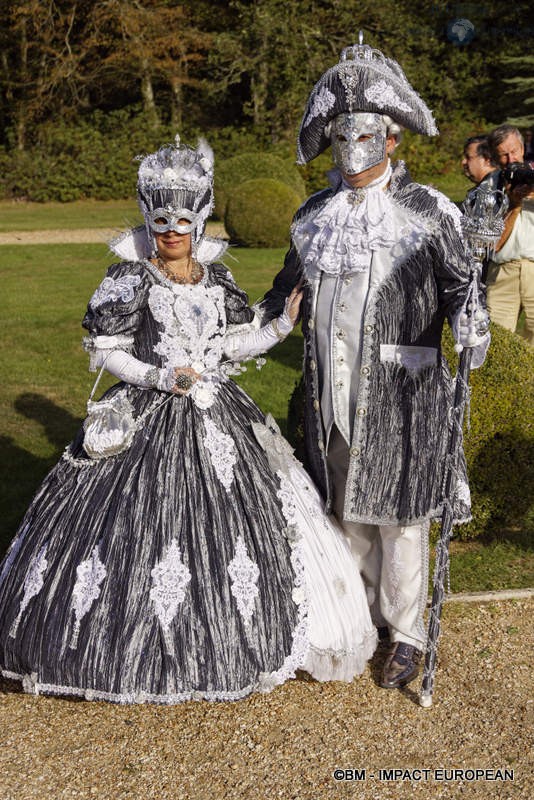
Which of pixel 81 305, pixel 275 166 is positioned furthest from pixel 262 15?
pixel 81 305

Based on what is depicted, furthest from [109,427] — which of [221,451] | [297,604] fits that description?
[297,604]

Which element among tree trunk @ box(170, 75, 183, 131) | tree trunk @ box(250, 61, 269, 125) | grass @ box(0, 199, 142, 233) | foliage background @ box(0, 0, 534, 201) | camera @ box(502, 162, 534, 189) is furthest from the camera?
tree trunk @ box(170, 75, 183, 131)

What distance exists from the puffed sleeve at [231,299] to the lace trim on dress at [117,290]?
368mm

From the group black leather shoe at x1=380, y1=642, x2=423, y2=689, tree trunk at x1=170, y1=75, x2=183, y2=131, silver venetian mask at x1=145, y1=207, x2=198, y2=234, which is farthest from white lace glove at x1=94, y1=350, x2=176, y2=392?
tree trunk at x1=170, y1=75, x2=183, y2=131

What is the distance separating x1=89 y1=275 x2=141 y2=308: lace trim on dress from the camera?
360 centimetres

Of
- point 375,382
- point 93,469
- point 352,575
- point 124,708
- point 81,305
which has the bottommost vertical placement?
point 81,305

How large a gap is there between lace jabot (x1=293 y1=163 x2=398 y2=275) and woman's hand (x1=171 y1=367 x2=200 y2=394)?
59cm

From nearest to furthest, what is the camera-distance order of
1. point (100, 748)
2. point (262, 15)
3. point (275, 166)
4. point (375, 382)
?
point (100, 748), point (375, 382), point (275, 166), point (262, 15)

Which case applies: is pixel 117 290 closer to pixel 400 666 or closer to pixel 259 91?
pixel 400 666

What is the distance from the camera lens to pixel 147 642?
3.37 metres

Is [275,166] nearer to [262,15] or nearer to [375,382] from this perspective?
[262,15]

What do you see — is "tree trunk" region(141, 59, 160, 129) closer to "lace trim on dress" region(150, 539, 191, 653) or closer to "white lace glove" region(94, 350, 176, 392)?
"white lace glove" region(94, 350, 176, 392)

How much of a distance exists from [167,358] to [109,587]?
0.88 metres

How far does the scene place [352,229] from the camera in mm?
3494
